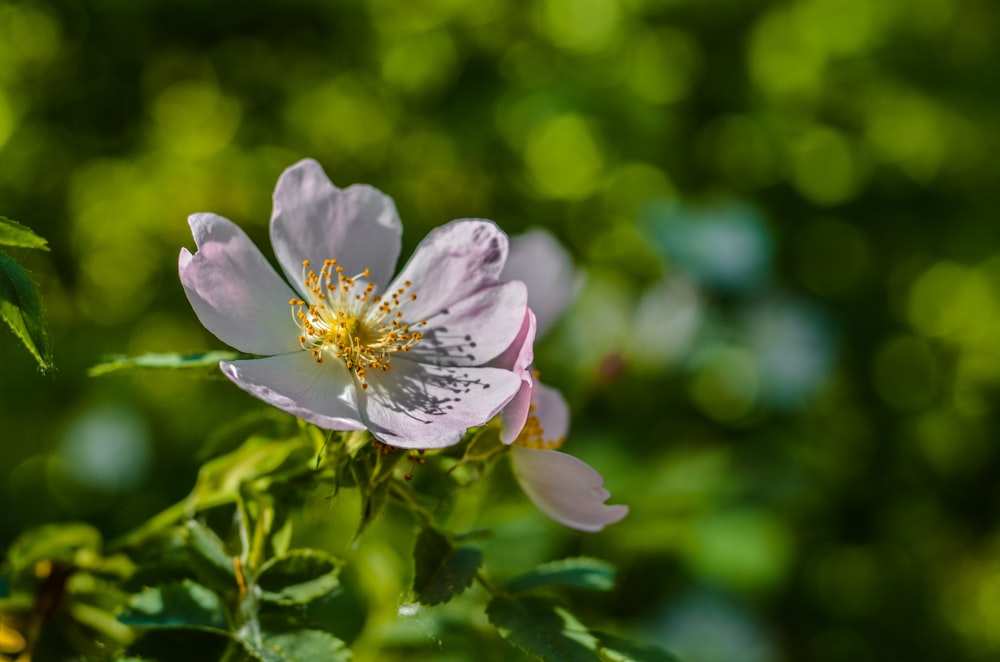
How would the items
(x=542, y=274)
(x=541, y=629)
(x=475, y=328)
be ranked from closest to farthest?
(x=541, y=629) → (x=475, y=328) → (x=542, y=274)

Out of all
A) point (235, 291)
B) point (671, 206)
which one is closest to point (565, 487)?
point (235, 291)

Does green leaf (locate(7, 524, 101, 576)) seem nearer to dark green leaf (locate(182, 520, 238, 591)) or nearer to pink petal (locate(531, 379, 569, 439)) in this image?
dark green leaf (locate(182, 520, 238, 591))

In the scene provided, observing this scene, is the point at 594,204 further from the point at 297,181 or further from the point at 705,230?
the point at 297,181

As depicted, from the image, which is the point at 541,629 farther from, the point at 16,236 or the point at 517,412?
the point at 16,236

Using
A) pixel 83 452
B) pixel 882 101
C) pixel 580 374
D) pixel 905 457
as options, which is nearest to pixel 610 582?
pixel 580 374

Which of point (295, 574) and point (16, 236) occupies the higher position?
point (16, 236)

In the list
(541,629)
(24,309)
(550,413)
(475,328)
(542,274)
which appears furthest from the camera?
(542,274)

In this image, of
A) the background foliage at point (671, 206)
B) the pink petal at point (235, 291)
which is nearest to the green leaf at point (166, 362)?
the pink petal at point (235, 291)

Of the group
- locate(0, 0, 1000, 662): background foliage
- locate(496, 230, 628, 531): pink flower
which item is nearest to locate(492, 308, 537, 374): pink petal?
locate(496, 230, 628, 531): pink flower

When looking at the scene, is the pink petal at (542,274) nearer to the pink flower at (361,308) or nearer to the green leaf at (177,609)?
the pink flower at (361,308)
